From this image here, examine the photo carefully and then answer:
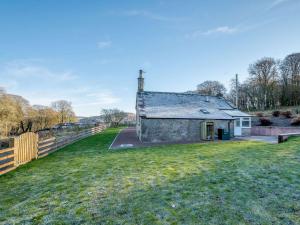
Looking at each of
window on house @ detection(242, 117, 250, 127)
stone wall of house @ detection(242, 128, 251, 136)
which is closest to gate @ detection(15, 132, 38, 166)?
stone wall of house @ detection(242, 128, 251, 136)

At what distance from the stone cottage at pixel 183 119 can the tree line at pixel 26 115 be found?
59.0 feet

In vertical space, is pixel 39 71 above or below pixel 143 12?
below

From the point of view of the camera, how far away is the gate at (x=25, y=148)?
292 inches

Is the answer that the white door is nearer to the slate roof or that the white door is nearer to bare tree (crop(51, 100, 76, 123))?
the slate roof

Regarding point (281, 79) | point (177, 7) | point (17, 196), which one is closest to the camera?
point (17, 196)

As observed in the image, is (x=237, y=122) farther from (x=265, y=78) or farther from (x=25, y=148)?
(x=265, y=78)

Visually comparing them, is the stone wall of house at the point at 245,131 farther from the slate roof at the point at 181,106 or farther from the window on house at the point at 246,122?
the slate roof at the point at 181,106

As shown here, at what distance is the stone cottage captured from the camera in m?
15.1

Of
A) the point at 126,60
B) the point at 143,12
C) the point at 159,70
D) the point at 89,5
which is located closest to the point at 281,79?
the point at 159,70

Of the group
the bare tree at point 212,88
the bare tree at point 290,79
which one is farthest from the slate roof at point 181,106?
the bare tree at point 212,88

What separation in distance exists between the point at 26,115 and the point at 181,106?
3057cm

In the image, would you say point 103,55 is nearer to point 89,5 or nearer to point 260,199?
point 89,5

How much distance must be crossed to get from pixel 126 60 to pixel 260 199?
18952 millimetres

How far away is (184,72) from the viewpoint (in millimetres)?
22891
